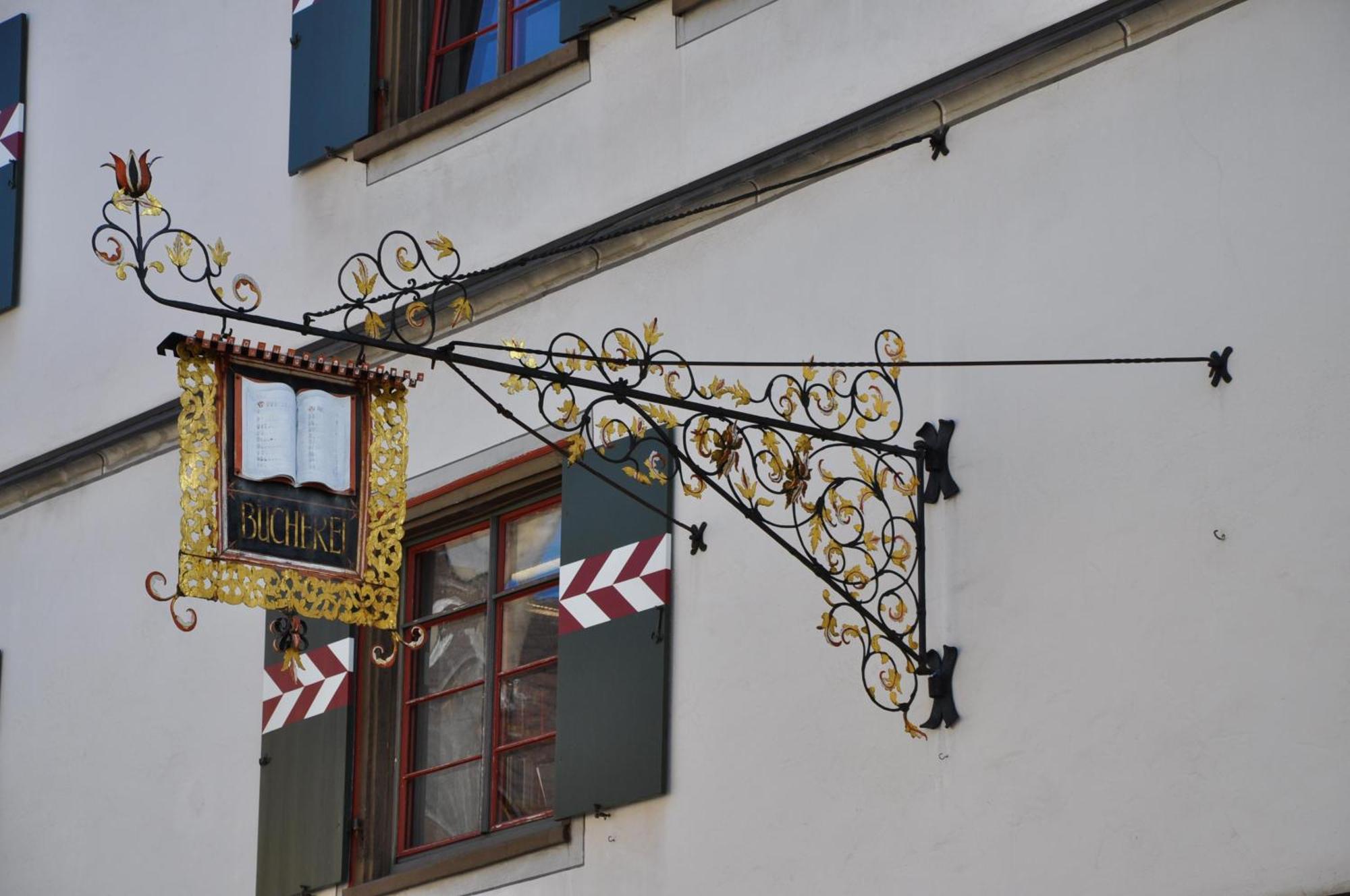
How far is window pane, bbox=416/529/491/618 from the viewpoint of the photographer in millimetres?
9539

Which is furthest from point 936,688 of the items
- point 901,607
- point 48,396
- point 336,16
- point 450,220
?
point 48,396

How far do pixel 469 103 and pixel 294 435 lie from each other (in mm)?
2737

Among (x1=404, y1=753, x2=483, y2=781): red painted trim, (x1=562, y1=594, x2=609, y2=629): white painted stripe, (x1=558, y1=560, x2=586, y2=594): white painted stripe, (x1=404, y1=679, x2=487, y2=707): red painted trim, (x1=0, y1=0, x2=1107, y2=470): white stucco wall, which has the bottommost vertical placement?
(x1=404, y1=753, x2=483, y2=781): red painted trim

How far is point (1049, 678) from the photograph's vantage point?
289 inches

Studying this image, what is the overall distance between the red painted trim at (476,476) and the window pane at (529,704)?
66 centimetres

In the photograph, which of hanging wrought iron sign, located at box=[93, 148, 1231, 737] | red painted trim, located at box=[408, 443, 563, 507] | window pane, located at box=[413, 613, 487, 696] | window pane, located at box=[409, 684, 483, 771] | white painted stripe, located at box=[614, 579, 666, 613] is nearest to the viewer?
hanging wrought iron sign, located at box=[93, 148, 1231, 737]

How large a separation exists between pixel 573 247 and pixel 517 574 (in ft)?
4.36

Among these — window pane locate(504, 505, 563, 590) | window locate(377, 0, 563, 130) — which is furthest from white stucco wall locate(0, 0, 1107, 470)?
window pane locate(504, 505, 563, 590)

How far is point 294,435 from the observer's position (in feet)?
24.0

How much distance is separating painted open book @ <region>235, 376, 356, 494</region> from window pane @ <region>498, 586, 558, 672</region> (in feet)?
5.97

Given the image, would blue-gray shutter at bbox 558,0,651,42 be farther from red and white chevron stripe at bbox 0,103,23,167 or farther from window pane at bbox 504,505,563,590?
red and white chevron stripe at bbox 0,103,23,167

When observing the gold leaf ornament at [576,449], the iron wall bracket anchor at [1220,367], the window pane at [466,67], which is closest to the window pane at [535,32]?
the window pane at [466,67]

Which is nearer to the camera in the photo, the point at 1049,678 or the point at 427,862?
the point at 1049,678

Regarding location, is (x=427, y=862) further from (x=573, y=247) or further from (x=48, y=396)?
(x=48, y=396)
